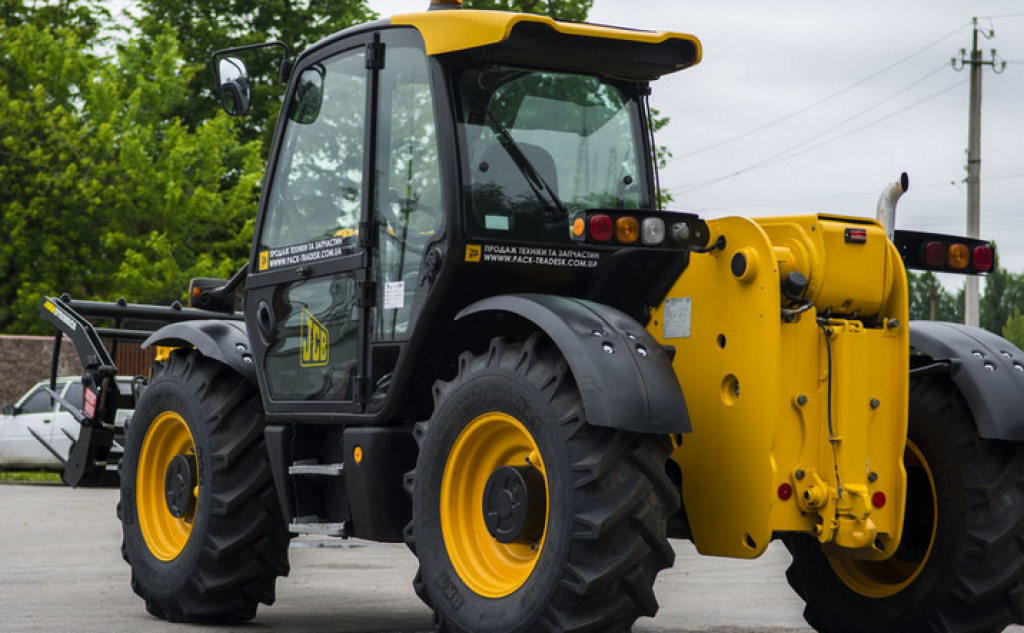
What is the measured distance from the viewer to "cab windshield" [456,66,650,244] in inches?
256

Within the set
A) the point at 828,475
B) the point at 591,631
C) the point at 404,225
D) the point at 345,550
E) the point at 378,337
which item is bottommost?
the point at 345,550

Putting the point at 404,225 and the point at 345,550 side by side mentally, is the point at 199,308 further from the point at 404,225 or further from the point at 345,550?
the point at 345,550

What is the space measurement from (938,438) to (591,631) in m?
1.98

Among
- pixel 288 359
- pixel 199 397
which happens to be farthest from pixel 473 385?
pixel 199 397

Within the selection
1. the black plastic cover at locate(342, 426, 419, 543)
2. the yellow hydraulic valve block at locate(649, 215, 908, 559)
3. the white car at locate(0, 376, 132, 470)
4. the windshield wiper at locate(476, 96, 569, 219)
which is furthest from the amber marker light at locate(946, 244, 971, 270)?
the white car at locate(0, 376, 132, 470)

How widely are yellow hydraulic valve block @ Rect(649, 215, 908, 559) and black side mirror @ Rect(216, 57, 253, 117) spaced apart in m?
2.66

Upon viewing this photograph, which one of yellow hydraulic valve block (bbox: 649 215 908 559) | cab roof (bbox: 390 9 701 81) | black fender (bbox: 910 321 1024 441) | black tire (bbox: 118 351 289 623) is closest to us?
yellow hydraulic valve block (bbox: 649 215 908 559)

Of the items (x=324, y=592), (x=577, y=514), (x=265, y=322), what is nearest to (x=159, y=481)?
(x=265, y=322)

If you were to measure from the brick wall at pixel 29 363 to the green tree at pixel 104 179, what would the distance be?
2755mm

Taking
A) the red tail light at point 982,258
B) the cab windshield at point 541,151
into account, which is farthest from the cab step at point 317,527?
the red tail light at point 982,258

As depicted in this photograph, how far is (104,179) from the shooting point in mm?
33062

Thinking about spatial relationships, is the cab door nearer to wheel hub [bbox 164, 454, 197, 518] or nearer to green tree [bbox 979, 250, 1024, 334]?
wheel hub [bbox 164, 454, 197, 518]

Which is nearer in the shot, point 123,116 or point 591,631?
point 591,631

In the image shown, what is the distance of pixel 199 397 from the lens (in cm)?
776
